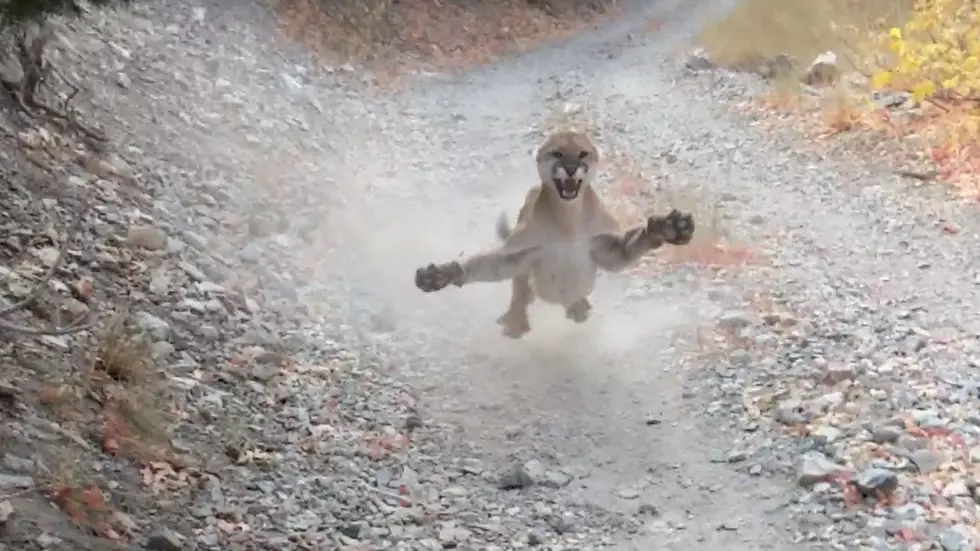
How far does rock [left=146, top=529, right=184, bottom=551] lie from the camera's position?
3355 mm

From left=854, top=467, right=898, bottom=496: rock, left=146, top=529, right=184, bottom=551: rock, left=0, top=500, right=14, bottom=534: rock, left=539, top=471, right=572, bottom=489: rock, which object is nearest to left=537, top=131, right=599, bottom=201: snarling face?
left=539, top=471, right=572, bottom=489: rock

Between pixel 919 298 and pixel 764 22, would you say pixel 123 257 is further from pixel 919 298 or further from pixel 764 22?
pixel 764 22

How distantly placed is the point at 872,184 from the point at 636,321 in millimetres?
2886

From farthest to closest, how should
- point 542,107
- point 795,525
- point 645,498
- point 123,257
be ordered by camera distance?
point 542,107, point 123,257, point 645,498, point 795,525

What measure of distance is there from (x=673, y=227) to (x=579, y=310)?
98cm

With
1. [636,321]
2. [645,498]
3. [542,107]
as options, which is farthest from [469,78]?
[645,498]

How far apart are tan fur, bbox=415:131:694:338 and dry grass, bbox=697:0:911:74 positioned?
5.37m

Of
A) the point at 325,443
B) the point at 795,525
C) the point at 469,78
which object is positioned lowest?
the point at 795,525

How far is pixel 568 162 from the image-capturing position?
17.5ft

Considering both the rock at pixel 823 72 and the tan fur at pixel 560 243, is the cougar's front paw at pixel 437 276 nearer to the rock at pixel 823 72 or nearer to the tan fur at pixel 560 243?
the tan fur at pixel 560 243

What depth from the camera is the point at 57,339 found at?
4.11 meters

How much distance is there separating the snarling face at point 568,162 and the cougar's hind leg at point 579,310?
59cm

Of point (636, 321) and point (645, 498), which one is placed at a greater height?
point (636, 321)

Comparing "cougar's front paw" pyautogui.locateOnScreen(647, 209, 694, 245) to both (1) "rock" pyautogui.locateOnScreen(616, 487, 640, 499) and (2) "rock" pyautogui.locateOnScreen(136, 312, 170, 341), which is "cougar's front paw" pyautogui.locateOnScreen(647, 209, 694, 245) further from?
(2) "rock" pyautogui.locateOnScreen(136, 312, 170, 341)
